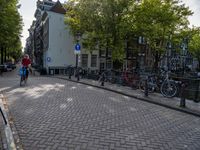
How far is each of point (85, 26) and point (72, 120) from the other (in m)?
23.2

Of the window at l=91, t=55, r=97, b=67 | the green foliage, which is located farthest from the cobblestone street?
the window at l=91, t=55, r=97, b=67

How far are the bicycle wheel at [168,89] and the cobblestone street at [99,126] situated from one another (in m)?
2.63

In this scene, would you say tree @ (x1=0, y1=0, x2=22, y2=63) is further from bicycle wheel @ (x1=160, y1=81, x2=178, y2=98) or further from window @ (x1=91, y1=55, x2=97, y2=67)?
bicycle wheel @ (x1=160, y1=81, x2=178, y2=98)

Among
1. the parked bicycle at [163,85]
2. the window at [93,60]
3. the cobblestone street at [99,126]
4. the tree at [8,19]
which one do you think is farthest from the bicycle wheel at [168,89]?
the window at [93,60]

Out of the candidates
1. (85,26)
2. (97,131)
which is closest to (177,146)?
(97,131)

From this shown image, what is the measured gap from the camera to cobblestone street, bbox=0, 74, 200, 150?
213 inches

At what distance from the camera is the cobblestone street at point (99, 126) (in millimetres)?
5418

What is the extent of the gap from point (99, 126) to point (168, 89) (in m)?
6.77

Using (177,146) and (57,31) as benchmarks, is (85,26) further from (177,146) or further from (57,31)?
(177,146)

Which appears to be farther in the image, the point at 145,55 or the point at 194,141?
the point at 145,55

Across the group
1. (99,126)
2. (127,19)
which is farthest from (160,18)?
(99,126)

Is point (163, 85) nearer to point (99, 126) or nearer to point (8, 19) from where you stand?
point (99, 126)

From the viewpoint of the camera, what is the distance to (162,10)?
90.6 feet

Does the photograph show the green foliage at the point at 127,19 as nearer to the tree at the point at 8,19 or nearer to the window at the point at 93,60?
the tree at the point at 8,19
